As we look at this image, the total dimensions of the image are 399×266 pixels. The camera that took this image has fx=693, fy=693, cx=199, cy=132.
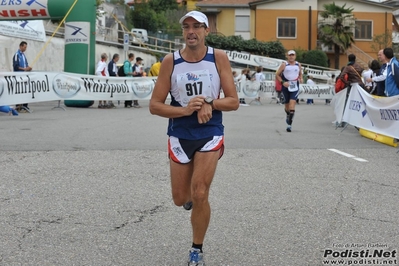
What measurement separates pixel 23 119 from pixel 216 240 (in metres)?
12.2

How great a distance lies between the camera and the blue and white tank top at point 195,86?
17.0 ft

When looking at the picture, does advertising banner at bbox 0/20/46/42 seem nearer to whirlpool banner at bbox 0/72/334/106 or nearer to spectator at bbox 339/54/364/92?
whirlpool banner at bbox 0/72/334/106

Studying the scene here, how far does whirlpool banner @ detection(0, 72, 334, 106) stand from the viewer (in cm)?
Answer: 1819

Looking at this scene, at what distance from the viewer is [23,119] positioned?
1720 cm

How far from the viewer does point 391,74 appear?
45.9ft

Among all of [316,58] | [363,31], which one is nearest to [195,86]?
[316,58]

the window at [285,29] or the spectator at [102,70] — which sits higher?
the window at [285,29]

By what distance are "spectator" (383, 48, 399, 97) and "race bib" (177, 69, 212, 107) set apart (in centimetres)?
938

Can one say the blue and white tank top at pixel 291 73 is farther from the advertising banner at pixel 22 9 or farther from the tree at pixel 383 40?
the tree at pixel 383 40

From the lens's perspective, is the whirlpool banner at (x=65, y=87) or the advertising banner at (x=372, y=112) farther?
the whirlpool banner at (x=65, y=87)

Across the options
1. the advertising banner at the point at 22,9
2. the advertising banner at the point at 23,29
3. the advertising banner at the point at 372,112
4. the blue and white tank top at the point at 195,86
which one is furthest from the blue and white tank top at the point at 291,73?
the advertising banner at the point at 23,29

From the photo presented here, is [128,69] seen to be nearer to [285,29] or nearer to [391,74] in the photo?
[391,74]

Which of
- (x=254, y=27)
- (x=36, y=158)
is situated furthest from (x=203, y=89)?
(x=254, y=27)

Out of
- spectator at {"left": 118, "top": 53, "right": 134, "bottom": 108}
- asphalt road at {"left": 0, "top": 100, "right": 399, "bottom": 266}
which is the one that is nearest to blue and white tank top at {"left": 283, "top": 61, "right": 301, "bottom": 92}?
asphalt road at {"left": 0, "top": 100, "right": 399, "bottom": 266}
